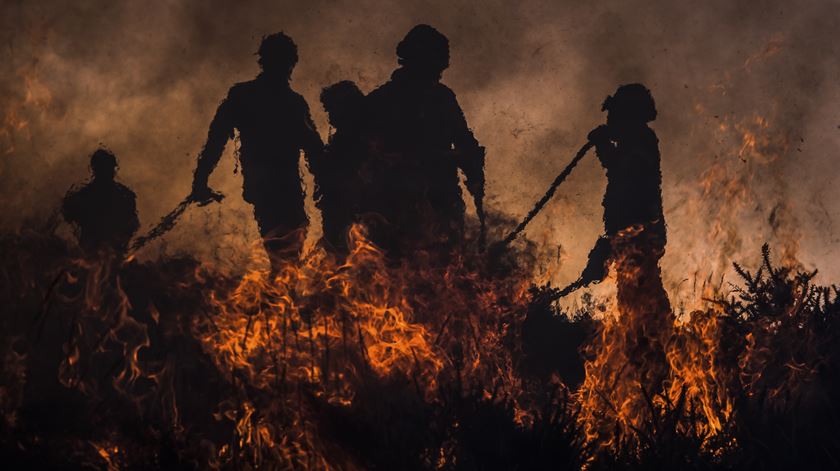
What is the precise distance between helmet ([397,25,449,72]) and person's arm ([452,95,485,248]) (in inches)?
23.6

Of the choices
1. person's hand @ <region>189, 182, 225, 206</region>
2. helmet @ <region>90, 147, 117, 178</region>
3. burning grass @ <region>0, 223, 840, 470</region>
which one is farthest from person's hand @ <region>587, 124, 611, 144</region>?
helmet @ <region>90, 147, 117, 178</region>

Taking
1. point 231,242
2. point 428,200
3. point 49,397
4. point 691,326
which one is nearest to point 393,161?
point 428,200

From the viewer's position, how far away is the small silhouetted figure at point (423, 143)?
454 inches

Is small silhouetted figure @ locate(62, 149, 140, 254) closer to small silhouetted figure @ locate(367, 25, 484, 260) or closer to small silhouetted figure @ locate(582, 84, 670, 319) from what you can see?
small silhouetted figure @ locate(367, 25, 484, 260)

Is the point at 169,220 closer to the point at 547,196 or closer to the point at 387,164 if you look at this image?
the point at 387,164

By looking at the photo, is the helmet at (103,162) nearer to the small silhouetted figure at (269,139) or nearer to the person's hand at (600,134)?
the small silhouetted figure at (269,139)

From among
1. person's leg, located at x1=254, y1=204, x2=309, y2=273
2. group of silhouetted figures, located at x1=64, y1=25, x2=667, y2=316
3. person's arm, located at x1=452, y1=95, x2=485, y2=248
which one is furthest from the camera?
person's arm, located at x1=452, y1=95, x2=485, y2=248

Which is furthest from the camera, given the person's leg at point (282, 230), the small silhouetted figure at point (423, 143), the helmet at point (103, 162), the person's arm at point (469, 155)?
the helmet at point (103, 162)

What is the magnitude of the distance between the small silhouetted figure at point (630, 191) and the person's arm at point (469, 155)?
184 centimetres

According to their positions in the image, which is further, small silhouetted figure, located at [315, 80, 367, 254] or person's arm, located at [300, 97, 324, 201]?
person's arm, located at [300, 97, 324, 201]

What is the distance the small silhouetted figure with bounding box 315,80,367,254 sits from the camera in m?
11.4

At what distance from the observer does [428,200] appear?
11.6m

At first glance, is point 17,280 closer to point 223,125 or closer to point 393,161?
point 223,125

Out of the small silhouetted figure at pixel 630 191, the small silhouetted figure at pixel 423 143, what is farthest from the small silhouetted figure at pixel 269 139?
the small silhouetted figure at pixel 630 191
